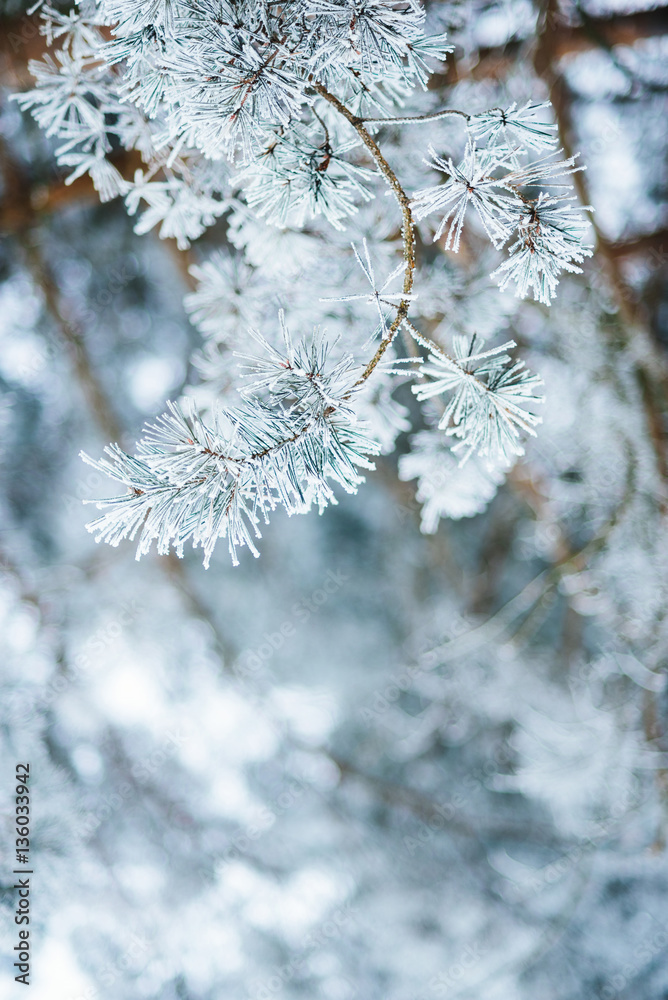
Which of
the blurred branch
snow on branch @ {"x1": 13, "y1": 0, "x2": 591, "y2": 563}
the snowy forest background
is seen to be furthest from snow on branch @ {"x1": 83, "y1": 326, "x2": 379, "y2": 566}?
the blurred branch

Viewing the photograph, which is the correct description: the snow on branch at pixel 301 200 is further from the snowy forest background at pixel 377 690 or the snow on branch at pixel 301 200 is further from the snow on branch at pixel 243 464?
the snowy forest background at pixel 377 690

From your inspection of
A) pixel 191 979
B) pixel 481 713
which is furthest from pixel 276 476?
pixel 481 713

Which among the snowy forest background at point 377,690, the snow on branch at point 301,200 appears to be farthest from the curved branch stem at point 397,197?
the snowy forest background at point 377,690

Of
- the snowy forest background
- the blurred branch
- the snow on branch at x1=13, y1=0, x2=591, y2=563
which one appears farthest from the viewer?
the snowy forest background

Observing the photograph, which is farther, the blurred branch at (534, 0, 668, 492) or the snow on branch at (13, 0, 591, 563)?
the blurred branch at (534, 0, 668, 492)

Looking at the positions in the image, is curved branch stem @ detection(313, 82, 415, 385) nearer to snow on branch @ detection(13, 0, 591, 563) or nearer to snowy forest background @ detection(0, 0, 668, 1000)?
snow on branch @ detection(13, 0, 591, 563)

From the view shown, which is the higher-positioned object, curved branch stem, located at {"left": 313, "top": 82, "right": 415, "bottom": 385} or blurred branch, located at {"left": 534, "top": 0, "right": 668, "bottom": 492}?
blurred branch, located at {"left": 534, "top": 0, "right": 668, "bottom": 492}

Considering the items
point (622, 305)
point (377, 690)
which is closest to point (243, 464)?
point (622, 305)

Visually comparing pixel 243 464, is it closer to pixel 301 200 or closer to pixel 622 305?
pixel 301 200

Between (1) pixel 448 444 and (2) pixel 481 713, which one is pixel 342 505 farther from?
(1) pixel 448 444
